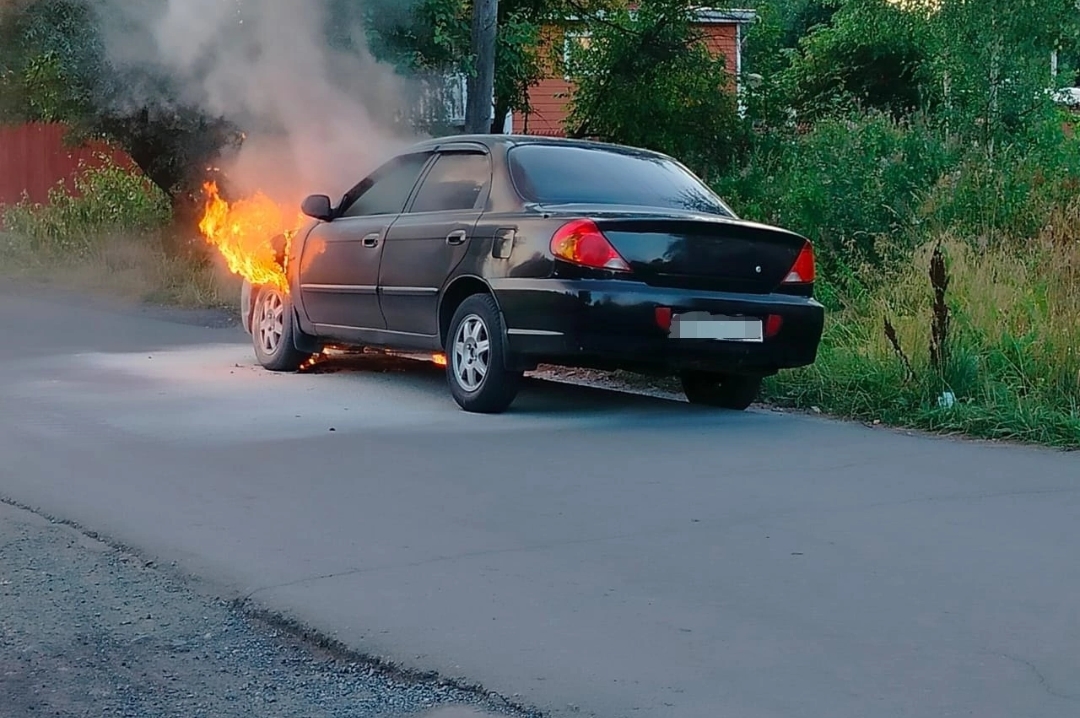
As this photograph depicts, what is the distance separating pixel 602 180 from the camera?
9664mm

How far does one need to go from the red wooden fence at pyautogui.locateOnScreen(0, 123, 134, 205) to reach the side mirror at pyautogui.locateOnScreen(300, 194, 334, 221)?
60.7ft

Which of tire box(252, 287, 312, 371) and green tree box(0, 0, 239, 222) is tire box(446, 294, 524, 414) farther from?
green tree box(0, 0, 239, 222)

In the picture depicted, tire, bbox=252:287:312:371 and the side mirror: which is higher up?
the side mirror

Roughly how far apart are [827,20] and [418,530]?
34.8 meters

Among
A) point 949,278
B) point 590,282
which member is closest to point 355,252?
point 590,282

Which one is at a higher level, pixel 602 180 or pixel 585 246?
pixel 602 180

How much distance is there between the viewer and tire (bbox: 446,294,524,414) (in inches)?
356

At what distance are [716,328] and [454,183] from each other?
200 cm

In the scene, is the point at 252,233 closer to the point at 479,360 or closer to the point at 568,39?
the point at 479,360

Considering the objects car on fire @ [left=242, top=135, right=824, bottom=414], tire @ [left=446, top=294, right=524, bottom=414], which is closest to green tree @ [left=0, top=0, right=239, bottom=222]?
car on fire @ [left=242, top=135, right=824, bottom=414]

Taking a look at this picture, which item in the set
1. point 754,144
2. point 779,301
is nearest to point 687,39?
point 754,144

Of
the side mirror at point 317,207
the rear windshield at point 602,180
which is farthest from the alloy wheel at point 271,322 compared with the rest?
the rear windshield at point 602,180

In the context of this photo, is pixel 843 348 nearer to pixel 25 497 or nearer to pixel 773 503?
pixel 773 503

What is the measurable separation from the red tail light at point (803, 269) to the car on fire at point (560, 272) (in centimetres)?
1
